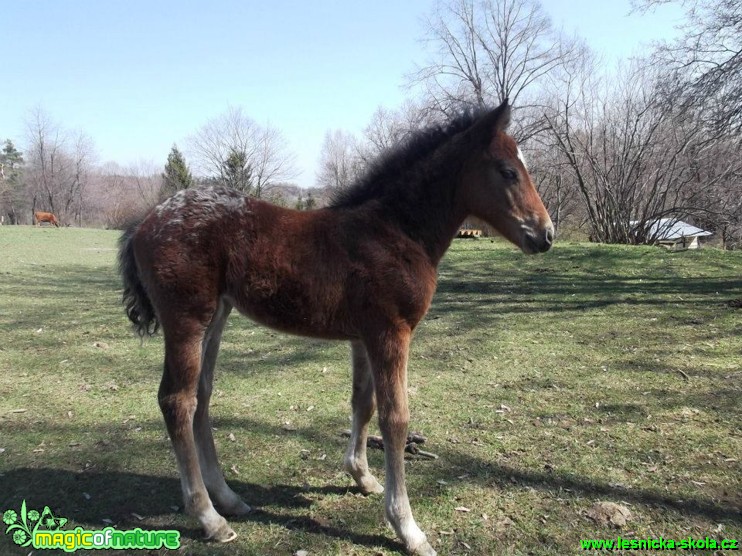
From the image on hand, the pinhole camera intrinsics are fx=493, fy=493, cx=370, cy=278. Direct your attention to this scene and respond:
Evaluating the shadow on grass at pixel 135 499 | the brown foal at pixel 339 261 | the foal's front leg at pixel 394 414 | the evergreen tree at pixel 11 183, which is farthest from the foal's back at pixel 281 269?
the evergreen tree at pixel 11 183

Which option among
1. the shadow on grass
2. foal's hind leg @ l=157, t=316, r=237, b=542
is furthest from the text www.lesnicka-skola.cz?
foal's hind leg @ l=157, t=316, r=237, b=542

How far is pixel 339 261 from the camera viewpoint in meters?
2.84

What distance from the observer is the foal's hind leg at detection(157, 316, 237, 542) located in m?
2.79

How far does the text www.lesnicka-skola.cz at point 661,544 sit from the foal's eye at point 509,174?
2142mm

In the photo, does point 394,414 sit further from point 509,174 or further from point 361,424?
point 509,174

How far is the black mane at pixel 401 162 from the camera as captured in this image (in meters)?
3.05

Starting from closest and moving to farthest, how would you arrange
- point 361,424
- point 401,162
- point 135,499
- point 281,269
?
point 281,269
point 401,162
point 135,499
point 361,424

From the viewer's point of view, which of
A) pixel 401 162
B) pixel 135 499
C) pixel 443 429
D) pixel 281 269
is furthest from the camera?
pixel 443 429

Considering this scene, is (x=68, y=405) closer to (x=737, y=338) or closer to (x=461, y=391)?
(x=461, y=391)

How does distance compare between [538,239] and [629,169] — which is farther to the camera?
[629,169]

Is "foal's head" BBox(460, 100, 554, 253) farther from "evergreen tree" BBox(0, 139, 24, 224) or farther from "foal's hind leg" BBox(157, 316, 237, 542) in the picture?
"evergreen tree" BBox(0, 139, 24, 224)

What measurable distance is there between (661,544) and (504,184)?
7.38ft

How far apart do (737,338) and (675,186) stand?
21.3 metres

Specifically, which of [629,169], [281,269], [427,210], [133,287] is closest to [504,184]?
[427,210]
